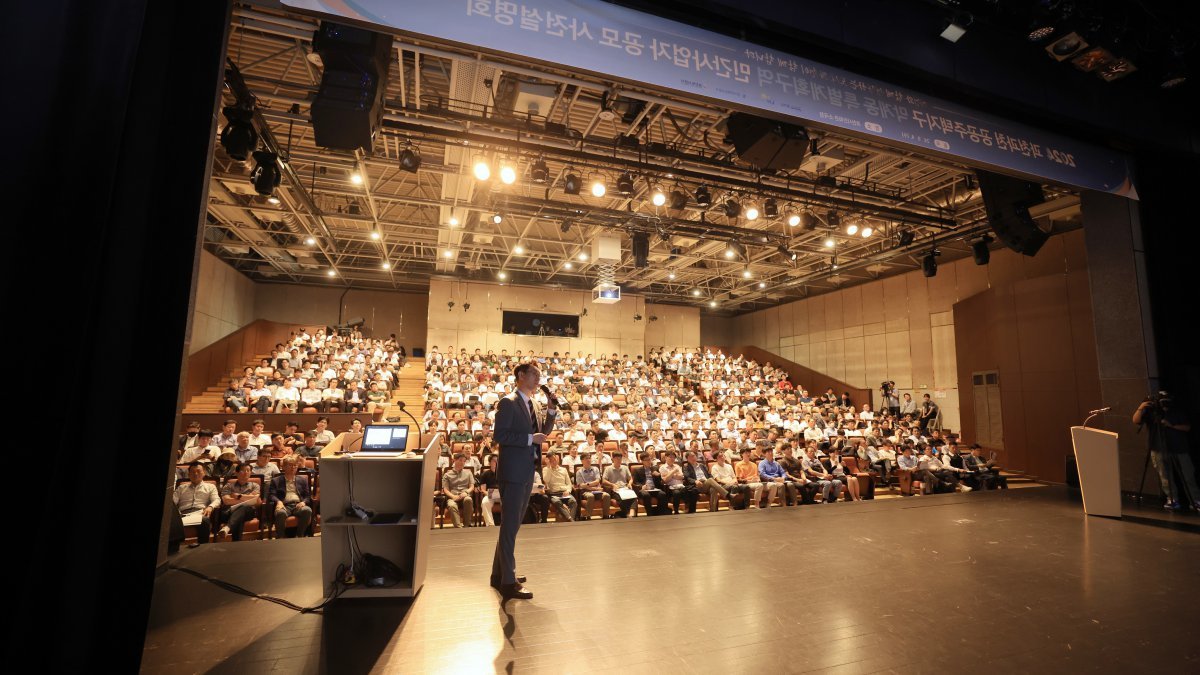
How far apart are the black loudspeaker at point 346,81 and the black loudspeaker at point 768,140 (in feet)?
12.1

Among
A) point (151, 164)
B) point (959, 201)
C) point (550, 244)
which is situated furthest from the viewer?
point (550, 244)

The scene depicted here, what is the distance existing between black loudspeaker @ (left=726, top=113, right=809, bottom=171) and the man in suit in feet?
12.6

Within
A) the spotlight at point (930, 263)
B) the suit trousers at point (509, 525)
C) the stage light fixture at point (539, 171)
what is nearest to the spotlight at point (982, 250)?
the spotlight at point (930, 263)

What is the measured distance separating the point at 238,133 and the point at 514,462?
491 cm

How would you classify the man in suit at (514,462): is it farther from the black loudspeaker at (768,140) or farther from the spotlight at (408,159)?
the spotlight at (408,159)

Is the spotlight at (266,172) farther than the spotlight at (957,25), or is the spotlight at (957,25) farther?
the spotlight at (266,172)

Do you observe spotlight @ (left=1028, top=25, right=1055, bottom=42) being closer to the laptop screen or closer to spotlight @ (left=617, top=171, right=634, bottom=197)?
spotlight @ (left=617, top=171, right=634, bottom=197)

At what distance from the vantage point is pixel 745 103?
11.4 ft

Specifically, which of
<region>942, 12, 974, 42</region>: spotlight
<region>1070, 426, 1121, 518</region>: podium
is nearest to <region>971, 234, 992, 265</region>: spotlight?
<region>1070, 426, 1121, 518</region>: podium

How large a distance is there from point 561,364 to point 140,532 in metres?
13.6

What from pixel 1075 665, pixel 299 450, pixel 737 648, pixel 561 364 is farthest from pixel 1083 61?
pixel 561 364

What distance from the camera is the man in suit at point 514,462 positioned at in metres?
2.91

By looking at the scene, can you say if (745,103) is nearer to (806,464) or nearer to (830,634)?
(830,634)

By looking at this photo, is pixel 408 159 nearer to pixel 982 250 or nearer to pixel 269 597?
pixel 269 597
